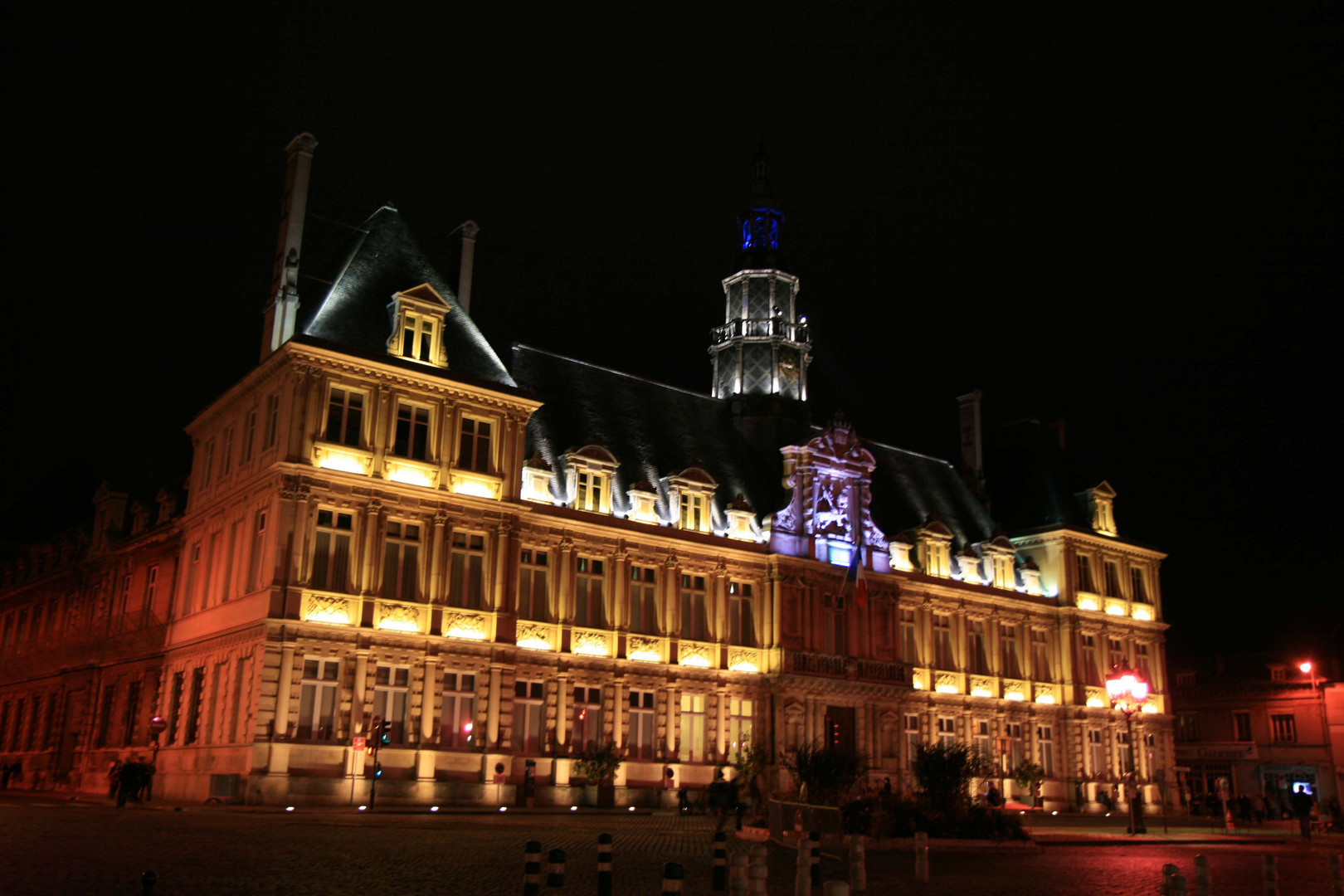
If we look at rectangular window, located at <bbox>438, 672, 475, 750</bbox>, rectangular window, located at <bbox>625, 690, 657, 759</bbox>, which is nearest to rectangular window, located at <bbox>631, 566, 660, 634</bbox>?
rectangular window, located at <bbox>625, 690, 657, 759</bbox>

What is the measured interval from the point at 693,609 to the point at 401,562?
12.5 meters

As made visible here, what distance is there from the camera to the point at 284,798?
106 ft

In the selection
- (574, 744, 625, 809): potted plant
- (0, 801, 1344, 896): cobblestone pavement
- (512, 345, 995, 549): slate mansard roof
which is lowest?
(0, 801, 1344, 896): cobblestone pavement

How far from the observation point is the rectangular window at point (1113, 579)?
6050 cm

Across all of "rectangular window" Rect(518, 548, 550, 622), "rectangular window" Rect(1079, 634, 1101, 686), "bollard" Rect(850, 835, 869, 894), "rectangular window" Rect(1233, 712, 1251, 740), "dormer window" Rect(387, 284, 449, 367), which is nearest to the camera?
"bollard" Rect(850, 835, 869, 894)

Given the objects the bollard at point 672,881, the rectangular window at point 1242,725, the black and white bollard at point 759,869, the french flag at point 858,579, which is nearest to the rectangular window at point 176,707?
the french flag at point 858,579

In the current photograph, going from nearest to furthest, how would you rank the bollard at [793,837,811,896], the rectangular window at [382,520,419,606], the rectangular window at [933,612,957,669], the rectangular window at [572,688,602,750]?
the bollard at [793,837,811,896] → the rectangular window at [382,520,419,606] → the rectangular window at [572,688,602,750] → the rectangular window at [933,612,957,669]

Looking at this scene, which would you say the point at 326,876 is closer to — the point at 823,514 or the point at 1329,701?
the point at 823,514

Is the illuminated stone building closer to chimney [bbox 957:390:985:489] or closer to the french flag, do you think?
the french flag

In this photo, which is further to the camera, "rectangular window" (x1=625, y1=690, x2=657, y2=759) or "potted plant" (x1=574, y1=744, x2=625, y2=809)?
"rectangular window" (x1=625, y1=690, x2=657, y2=759)

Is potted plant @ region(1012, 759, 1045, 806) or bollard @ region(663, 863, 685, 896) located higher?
potted plant @ region(1012, 759, 1045, 806)

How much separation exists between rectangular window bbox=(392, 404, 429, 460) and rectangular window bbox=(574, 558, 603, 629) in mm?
7398

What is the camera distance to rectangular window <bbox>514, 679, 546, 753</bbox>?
38688 mm

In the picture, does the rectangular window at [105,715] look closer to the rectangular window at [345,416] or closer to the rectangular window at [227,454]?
the rectangular window at [227,454]
